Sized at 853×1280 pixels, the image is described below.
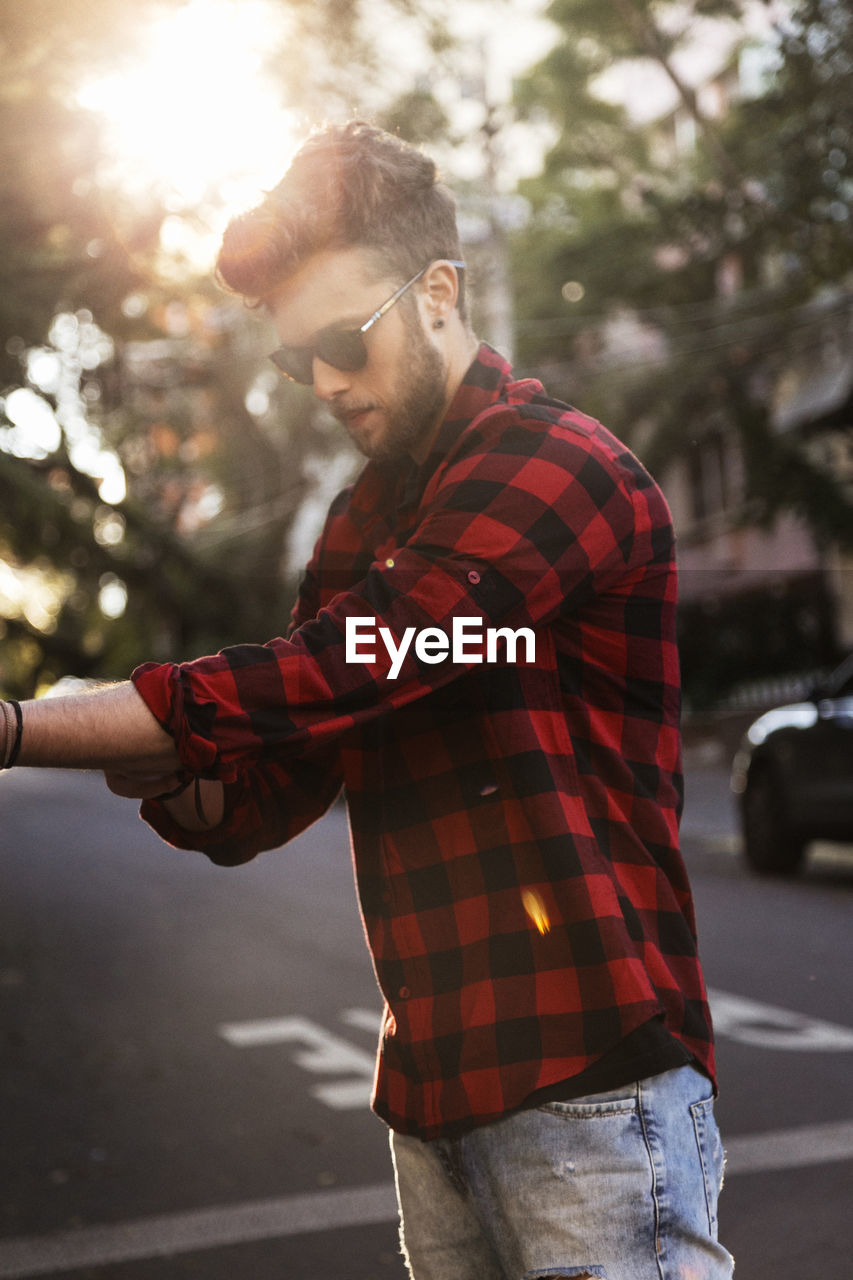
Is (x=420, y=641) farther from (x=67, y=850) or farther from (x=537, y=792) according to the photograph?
(x=67, y=850)

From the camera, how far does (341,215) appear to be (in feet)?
6.11

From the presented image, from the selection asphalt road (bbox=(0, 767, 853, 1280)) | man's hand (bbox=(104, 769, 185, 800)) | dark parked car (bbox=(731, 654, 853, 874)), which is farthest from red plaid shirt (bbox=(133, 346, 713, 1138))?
dark parked car (bbox=(731, 654, 853, 874))

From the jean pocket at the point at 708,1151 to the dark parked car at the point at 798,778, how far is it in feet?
28.6

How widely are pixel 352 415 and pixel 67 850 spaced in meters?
16.2

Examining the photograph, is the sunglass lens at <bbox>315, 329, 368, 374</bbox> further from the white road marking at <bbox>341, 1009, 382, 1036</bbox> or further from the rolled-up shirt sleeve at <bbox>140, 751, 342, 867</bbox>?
the white road marking at <bbox>341, 1009, 382, 1036</bbox>

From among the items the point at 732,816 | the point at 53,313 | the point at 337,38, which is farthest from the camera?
the point at 732,816

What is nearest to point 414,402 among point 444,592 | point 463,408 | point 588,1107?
point 463,408

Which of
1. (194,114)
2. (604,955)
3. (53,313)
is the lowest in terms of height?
(604,955)

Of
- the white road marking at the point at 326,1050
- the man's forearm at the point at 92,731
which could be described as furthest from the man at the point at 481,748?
the white road marking at the point at 326,1050

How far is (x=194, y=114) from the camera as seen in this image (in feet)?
36.9

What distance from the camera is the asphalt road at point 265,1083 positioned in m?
4.56

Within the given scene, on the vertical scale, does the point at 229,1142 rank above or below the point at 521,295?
below

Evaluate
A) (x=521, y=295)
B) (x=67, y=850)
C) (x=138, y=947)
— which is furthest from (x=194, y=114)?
(x=521, y=295)

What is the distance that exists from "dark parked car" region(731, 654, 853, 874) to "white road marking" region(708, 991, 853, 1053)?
328cm
